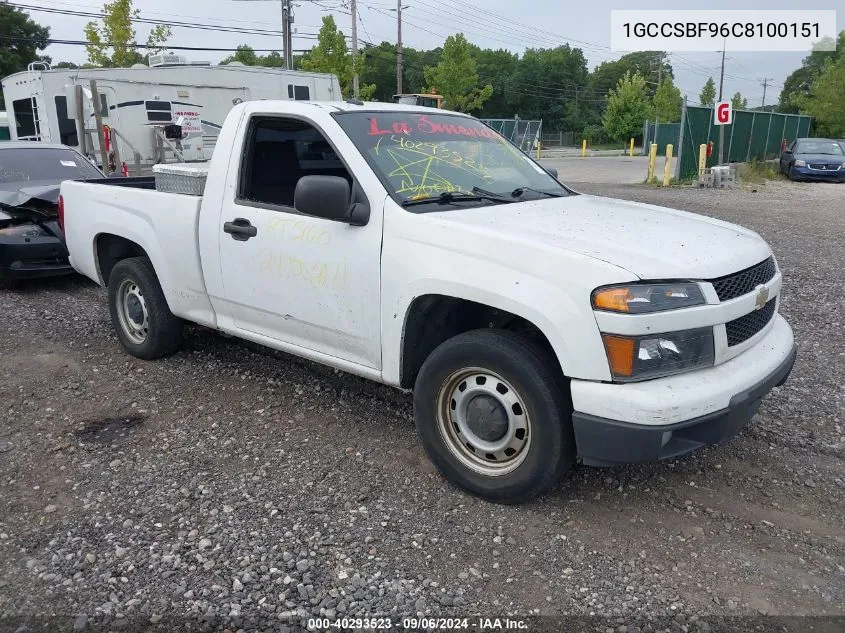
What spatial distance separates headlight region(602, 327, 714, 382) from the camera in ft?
9.47

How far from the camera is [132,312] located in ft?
18.0

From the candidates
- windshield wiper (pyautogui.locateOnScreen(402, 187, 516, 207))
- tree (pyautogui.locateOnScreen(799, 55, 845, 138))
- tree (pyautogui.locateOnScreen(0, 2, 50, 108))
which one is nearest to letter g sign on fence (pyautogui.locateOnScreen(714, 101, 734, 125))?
windshield wiper (pyautogui.locateOnScreen(402, 187, 516, 207))

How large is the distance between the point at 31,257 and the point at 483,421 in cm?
618

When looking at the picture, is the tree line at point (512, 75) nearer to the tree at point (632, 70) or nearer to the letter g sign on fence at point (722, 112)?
the tree at point (632, 70)

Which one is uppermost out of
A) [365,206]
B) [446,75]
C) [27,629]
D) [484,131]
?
[446,75]

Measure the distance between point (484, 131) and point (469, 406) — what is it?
210 cm

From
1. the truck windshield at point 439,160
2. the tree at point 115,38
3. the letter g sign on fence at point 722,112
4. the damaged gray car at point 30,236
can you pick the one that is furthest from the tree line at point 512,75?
the truck windshield at point 439,160

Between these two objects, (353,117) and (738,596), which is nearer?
(738,596)

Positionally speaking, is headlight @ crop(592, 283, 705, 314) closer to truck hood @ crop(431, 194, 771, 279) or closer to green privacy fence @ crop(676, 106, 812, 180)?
truck hood @ crop(431, 194, 771, 279)

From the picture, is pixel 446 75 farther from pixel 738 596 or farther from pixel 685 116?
pixel 738 596

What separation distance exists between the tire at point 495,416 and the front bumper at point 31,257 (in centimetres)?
575

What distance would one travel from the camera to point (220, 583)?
9.46 ft

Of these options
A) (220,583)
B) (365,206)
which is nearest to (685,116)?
(365,206)

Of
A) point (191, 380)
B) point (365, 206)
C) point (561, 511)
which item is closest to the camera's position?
point (561, 511)
